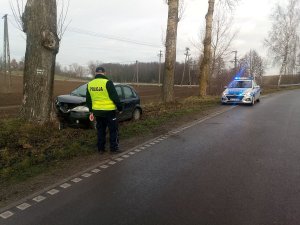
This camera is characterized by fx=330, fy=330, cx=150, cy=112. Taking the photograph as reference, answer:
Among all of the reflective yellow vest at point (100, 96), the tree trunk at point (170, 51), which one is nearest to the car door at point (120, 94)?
the reflective yellow vest at point (100, 96)

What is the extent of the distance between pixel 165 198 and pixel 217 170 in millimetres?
1699

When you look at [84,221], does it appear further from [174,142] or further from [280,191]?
[174,142]

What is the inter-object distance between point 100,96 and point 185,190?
3158 millimetres

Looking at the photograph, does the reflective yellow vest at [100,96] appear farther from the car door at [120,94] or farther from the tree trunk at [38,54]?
the car door at [120,94]

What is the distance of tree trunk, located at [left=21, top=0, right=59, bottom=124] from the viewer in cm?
862

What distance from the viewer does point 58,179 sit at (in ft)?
17.9

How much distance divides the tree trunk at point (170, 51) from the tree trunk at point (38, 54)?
324 inches

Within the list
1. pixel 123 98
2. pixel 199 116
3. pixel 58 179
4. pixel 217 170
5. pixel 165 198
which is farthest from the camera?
pixel 199 116

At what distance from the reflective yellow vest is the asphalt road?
3.86ft

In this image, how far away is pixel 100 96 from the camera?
7.19 meters

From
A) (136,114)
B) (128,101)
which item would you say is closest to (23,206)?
(128,101)

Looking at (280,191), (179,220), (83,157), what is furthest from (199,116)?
(179,220)

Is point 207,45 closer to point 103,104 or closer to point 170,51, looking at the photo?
point 170,51

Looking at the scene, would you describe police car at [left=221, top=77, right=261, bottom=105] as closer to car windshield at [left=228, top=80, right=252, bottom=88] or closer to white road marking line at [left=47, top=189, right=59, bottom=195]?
car windshield at [left=228, top=80, right=252, bottom=88]
